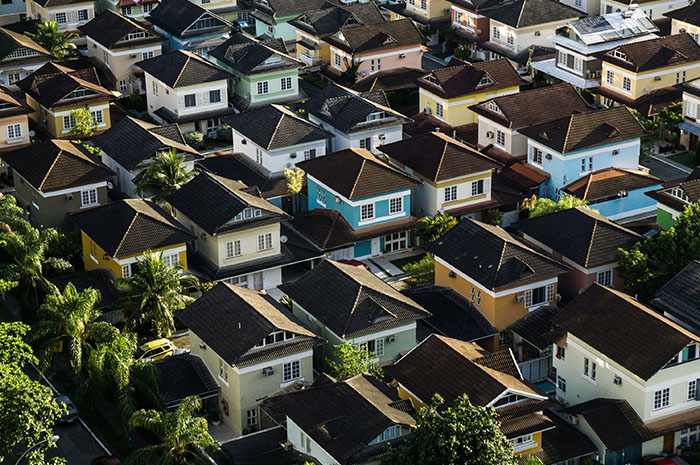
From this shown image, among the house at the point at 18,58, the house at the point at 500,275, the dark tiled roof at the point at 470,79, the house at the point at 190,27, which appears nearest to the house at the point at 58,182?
the house at the point at 18,58

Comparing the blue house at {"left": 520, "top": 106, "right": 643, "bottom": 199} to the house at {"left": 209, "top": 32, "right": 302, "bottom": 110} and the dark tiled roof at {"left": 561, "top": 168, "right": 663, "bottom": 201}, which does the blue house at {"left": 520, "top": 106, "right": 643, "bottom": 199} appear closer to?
the dark tiled roof at {"left": 561, "top": 168, "right": 663, "bottom": 201}

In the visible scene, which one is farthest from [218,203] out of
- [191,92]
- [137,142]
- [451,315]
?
[191,92]

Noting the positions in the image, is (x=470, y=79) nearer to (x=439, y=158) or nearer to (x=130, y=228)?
(x=439, y=158)

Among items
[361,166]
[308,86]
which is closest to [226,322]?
[361,166]

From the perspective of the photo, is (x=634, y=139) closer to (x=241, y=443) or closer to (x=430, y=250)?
(x=430, y=250)

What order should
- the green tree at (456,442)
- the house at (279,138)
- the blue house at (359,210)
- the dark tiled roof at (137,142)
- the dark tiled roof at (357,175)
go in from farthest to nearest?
the house at (279,138) → the dark tiled roof at (137,142) → the dark tiled roof at (357,175) → the blue house at (359,210) → the green tree at (456,442)

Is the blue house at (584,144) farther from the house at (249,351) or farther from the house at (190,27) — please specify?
the house at (190,27)
